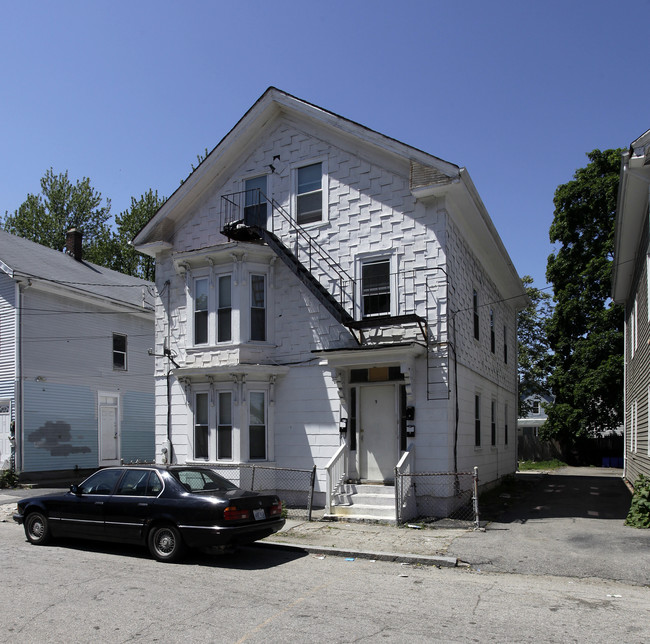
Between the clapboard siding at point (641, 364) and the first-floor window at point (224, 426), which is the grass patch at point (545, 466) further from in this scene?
the first-floor window at point (224, 426)

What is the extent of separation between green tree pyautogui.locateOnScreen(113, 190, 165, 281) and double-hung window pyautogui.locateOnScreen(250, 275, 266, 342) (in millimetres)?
26213

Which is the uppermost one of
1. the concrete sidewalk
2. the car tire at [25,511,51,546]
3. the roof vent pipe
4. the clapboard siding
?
the roof vent pipe

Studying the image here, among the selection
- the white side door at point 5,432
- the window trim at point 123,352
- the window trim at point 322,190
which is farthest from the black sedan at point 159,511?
the window trim at point 123,352

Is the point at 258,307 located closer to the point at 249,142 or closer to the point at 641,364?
the point at 249,142

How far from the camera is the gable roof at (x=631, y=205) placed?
11.2 m

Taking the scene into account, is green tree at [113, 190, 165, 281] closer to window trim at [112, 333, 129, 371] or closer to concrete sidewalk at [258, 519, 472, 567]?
window trim at [112, 333, 129, 371]

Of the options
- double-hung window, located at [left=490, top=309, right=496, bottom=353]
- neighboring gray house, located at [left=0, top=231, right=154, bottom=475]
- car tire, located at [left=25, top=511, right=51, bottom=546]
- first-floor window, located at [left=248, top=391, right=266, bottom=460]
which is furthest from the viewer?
neighboring gray house, located at [left=0, top=231, right=154, bottom=475]

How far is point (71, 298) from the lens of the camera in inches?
920

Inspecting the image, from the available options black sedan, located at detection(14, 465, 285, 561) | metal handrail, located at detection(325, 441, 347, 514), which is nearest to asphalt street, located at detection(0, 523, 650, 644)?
black sedan, located at detection(14, 465, 285, 561)

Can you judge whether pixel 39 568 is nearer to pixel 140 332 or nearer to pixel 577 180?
pixel 140 332

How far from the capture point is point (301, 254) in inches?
618

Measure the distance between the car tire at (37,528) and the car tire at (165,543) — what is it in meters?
2.44

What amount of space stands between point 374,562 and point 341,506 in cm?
365

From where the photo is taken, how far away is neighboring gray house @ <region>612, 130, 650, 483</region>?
38.5ft
